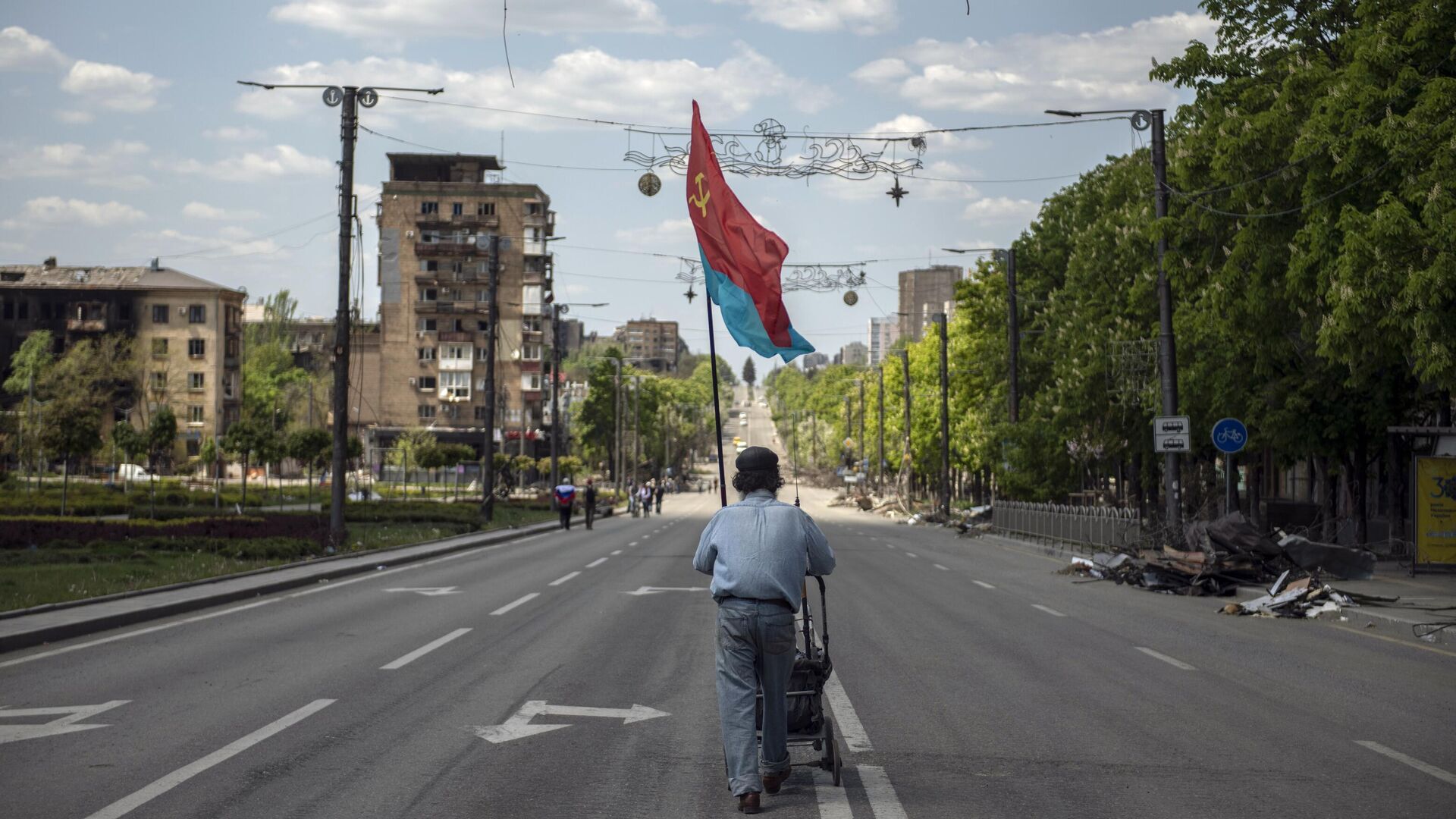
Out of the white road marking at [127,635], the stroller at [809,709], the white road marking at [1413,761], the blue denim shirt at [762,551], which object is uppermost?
the blue denim shirt at [762,551]

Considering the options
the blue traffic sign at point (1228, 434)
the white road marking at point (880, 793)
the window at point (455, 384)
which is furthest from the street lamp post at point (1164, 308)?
the window at point (455, 384)

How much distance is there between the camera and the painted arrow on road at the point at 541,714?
8.59 meters

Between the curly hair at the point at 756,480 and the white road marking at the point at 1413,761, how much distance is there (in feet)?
13.5

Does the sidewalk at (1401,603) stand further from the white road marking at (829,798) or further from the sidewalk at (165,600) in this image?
the sidewalk at (165,600)

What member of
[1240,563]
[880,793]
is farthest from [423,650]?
[1240,563]

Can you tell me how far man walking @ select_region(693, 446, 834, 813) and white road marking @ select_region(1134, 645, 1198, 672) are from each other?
21.5 feet

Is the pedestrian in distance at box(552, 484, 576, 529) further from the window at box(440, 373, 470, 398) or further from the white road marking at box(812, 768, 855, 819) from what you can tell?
the window at box(440, 373, 470, 398)

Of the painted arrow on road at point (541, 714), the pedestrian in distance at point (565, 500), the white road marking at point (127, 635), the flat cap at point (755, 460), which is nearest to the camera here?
the flat cap at point (755, 460)

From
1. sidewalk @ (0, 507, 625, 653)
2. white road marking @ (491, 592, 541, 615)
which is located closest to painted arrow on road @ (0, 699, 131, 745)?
sidewalk @ (0, 507, 625, 653)

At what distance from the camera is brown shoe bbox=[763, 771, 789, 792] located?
6.98 m

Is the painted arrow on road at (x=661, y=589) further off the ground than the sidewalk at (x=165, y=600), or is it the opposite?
the sidewalk at (x=165, y=600)

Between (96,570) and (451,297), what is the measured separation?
9264 centimetres

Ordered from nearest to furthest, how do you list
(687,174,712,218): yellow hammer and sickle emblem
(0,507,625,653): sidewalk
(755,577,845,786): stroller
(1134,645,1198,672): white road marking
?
1. (755,577,845,786): stroller
2. (687,174,712,218): yellow hammer and sickle emblem
3. (1134,645,1198,672): white road marking
4. (0,507,625,653): sidewalk

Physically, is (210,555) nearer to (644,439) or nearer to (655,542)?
(655,542)
